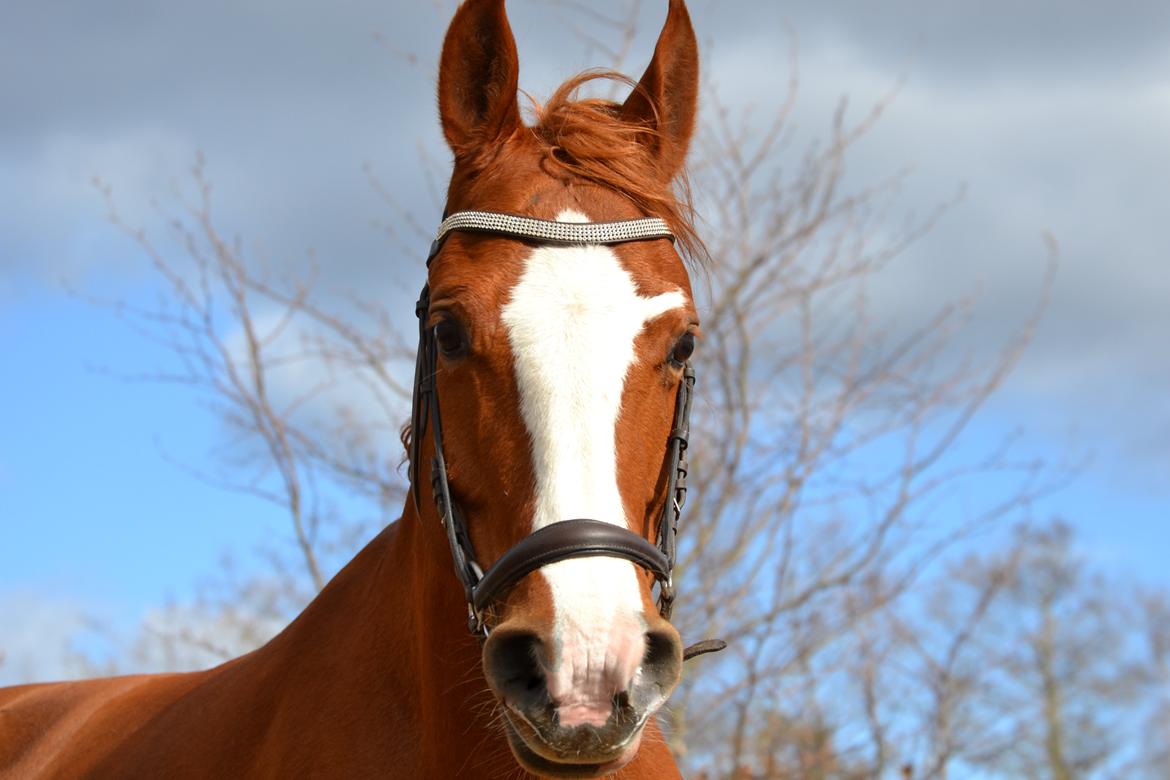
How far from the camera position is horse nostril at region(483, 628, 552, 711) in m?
2.13

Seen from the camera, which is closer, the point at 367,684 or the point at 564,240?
the point at 564,240

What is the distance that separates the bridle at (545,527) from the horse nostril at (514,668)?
14 cm

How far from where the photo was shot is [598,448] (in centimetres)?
234

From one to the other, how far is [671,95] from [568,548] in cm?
181

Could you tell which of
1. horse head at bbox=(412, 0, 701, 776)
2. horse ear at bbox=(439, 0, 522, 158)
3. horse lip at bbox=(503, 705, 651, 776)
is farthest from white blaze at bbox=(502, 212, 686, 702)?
horse ear at bbox=(439, 0, 522, 158)

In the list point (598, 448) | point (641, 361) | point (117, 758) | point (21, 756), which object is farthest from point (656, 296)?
point (21, 756)

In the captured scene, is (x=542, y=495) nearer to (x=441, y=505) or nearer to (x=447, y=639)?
(x=441, y=505)

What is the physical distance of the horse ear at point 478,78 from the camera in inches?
125

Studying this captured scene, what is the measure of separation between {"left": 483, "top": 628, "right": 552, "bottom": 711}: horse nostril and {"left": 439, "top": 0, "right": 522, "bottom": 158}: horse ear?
1.55 meters

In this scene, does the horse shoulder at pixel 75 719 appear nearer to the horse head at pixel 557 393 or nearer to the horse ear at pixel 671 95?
the horse head at pixel 557 393

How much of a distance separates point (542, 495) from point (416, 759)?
904 millimetres

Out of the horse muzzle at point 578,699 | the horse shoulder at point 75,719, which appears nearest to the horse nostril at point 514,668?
the horse muzzle at point 578,699

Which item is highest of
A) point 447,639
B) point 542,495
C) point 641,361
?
point 641,361

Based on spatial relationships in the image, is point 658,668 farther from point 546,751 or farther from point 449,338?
point 449,338
